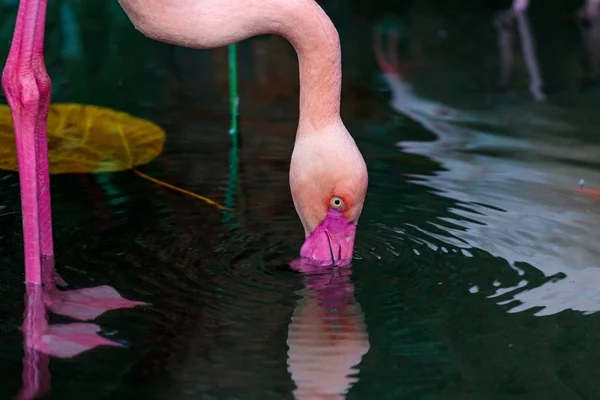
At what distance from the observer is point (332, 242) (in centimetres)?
382

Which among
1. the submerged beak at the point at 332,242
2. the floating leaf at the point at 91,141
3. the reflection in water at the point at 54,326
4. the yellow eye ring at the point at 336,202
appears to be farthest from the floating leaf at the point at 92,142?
the reflection in water at the point at 54,326

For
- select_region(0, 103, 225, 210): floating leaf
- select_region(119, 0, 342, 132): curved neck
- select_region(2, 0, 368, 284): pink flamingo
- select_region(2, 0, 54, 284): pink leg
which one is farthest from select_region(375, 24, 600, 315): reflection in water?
select_region(2, 0, 54, 284): pink leg

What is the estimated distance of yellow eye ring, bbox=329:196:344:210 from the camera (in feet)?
12.2

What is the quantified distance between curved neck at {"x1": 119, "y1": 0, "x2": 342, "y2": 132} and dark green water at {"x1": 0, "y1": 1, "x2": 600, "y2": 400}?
62 cm

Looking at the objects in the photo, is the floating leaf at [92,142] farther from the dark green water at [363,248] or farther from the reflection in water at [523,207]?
the reflection in water at [523,207]

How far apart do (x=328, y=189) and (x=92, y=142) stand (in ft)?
5.56

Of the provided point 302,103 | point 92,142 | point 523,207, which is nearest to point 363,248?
point 302,103

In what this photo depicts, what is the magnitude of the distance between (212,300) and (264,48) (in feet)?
13.9

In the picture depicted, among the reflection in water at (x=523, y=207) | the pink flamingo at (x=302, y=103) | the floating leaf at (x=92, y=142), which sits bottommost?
the reflection in water at (x=523, y=207)

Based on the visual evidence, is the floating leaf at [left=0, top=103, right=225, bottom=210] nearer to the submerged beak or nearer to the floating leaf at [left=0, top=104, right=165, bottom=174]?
the floating leaf at [left=0, top=104, right=165, bottom=174]

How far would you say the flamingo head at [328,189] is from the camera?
369 cm

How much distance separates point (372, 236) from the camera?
4.16 metres

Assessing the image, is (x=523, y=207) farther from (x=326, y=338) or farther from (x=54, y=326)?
(x=54, y=326)

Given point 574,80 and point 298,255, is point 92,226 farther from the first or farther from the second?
point 574,80
